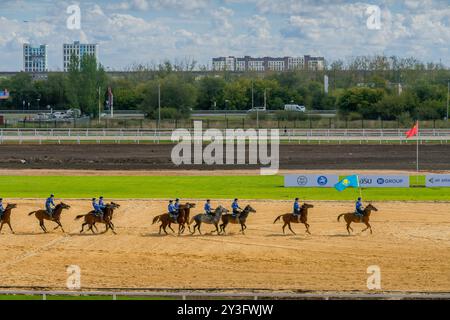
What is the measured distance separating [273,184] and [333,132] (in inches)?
1172

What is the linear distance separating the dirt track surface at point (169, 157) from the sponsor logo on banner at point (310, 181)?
29.9ft

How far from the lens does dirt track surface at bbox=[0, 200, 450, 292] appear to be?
71.9 ft

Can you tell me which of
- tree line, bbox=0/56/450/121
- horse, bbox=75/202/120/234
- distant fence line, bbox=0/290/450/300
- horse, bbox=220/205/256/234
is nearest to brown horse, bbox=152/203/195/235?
horse, bbox=220/205/256/234

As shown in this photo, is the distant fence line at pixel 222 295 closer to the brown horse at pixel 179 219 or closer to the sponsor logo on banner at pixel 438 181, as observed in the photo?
the brown horse at pixel 179 219

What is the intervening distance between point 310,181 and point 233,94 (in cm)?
7978

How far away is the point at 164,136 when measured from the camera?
70.1 meters

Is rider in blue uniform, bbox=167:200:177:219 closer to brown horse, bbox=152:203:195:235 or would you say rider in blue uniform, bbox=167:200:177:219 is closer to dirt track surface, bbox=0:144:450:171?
brown horse, bbox=152:203:195:235

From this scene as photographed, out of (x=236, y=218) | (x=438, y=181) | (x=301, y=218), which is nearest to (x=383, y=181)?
(x=438, y=181)

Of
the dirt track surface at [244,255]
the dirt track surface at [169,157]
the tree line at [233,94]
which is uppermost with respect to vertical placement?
the tree line at [233,94]

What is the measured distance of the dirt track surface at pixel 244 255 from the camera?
71.9 feet

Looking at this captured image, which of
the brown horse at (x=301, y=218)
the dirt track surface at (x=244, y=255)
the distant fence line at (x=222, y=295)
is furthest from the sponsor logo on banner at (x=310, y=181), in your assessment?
the distant fence line at (x=222, y=295)

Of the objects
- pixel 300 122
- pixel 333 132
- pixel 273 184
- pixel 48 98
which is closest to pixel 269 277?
pixel 273 184

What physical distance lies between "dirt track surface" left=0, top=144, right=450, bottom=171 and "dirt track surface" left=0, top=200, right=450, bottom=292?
1960 cm
